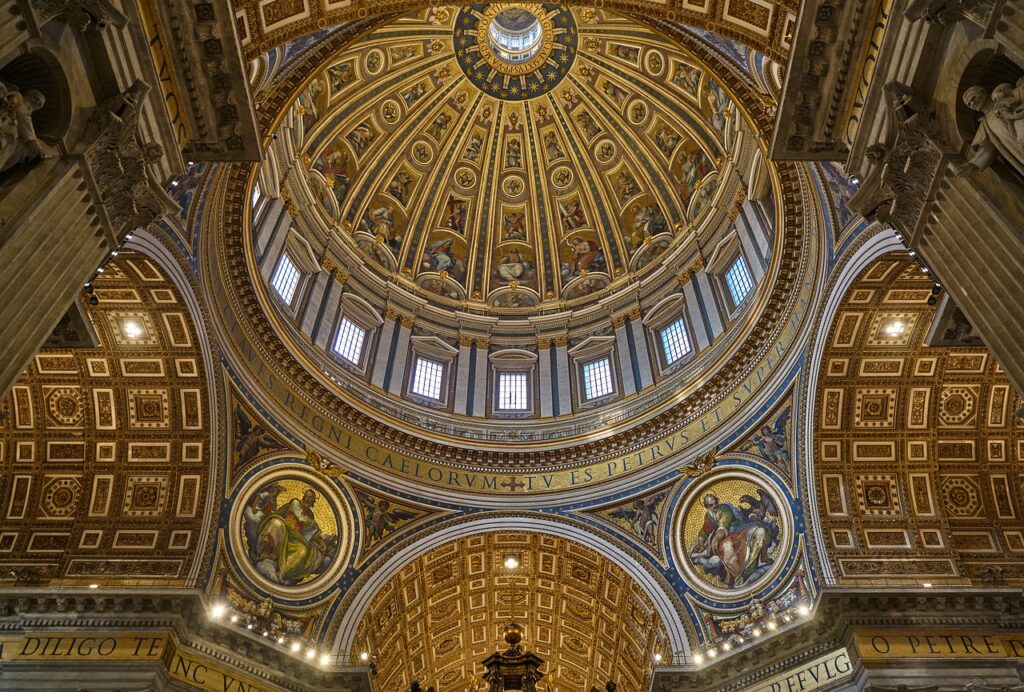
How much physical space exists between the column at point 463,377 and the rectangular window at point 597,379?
414 cm

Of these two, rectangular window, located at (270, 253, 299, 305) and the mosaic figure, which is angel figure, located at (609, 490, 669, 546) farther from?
rectangular window, located at (270, 253, 299, 305)

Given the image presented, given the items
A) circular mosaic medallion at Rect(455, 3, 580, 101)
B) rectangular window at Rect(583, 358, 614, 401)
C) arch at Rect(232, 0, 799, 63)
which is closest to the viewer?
arch at Rect(232, 0, 799, 63)

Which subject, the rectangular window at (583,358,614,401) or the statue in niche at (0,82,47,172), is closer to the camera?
the statue in niche at (0,82,47,172)

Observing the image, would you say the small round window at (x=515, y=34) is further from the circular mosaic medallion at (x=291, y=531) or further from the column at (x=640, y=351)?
the circular mosaic medallion at (x=291, y=531)

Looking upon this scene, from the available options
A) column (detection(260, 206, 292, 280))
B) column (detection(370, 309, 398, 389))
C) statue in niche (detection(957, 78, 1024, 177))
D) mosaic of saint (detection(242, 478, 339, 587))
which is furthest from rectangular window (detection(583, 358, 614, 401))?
statue in niche (detection(957, 78, 1024, 177))

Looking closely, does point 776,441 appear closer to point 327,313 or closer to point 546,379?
point 546,379

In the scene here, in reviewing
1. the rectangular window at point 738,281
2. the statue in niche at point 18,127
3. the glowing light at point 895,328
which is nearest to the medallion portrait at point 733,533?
the glowing light at point 895,328

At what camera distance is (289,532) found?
20734 millimetres

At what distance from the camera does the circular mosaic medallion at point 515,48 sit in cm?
3206

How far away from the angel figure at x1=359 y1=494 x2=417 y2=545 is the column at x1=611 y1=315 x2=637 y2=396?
8551 mm

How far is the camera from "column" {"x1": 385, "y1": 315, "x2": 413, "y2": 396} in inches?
1008

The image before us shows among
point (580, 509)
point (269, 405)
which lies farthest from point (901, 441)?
point (269, 405)

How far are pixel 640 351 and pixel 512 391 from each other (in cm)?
474


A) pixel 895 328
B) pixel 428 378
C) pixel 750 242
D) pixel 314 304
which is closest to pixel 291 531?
pixel 314 304
